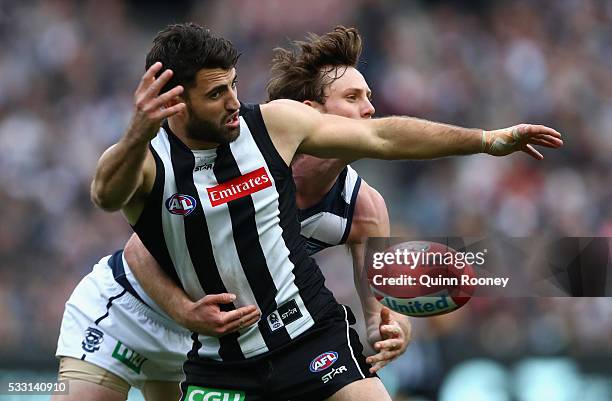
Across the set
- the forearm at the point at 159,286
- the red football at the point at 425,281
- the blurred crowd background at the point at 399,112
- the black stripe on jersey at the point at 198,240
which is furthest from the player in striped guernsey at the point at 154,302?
the blurred crowd background at the point at 399,112

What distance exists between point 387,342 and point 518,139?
1110 mm

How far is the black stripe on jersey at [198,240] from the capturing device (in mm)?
4590

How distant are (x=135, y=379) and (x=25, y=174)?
635cm

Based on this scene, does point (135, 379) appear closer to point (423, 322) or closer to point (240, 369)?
point (240, 369)

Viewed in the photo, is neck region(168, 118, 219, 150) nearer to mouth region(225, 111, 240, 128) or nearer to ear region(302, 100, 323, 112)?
mouth region(225, 111, 240, 128)

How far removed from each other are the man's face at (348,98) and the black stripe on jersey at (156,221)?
152 cm

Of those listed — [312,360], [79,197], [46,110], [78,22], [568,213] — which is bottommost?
[312,360]

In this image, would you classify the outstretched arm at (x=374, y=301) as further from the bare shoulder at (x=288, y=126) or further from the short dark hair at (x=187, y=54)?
the short dark hair at (x=187, y=54)

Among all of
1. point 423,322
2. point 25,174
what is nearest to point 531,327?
point 423,322

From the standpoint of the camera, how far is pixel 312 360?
4664 mm

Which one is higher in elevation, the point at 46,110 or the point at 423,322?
the point at 46,110

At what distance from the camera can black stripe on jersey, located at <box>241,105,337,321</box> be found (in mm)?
4703

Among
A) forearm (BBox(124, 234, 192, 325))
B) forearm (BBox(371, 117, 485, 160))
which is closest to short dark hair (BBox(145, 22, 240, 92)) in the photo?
forearm (BBox(371, 117, 485, 160))

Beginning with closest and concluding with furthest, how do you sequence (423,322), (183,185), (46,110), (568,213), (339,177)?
(183,185) < (339,177) < (423,322) < (568,213) < (46,110)
